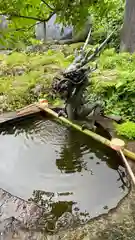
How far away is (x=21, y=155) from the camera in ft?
12.3

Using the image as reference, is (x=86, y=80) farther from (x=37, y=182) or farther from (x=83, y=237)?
(x=83, y=237)

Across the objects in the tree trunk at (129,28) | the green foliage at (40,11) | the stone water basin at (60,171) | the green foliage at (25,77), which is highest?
the green foliage at (40,11)

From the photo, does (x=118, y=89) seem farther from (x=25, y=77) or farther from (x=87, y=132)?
(x=25, y=77)

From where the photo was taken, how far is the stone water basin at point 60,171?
2.93 metres

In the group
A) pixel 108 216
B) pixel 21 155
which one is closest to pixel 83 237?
pixel 108 216

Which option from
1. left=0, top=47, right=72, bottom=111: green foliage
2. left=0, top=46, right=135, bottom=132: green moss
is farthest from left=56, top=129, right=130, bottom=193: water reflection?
left=0, top=47, right=72, bottom=111: green foliage

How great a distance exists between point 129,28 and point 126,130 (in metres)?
4.32

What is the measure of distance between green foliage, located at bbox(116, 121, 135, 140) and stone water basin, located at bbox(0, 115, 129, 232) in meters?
0.31

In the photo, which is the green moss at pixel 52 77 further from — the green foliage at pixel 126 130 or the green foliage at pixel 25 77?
the green foliage at pixel 126 130

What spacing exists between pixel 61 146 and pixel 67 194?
3.01ft

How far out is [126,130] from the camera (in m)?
3.93

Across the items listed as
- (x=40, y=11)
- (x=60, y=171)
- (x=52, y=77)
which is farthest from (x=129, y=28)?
(x=40, y=11)

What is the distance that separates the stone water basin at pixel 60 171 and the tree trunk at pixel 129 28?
3.95 meters

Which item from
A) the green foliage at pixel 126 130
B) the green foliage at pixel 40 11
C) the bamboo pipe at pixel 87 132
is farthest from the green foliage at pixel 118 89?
the green foliage at pixel 40 11
